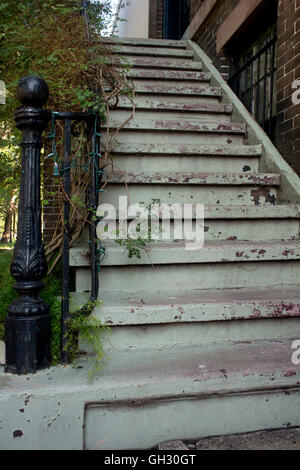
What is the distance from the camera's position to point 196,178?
264cm

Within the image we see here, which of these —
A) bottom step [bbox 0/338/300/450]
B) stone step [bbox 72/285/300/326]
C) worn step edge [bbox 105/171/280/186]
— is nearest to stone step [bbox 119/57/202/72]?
worn step edge [bbox 105/171/280/186]

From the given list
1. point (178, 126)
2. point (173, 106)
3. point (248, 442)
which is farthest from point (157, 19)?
point (248, 442)

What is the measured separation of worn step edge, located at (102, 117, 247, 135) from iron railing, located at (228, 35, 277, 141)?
795 millimetres

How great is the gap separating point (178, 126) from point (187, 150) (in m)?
0.36

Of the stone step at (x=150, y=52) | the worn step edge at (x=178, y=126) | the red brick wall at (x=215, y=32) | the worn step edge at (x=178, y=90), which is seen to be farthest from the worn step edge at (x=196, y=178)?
the red brick wall at (x=215, y=32)

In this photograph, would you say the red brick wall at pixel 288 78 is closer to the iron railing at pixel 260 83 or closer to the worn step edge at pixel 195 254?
the iron railing at pixel 260 83

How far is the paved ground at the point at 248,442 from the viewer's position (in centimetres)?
145

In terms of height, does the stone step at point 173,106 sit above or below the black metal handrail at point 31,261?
above

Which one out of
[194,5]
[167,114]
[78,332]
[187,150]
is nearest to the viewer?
[78,332]

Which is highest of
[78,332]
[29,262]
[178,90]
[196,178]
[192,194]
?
[178,90]

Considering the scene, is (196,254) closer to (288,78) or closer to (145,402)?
(145,402)

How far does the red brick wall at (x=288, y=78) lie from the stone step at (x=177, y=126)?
38 cm
